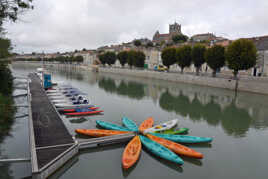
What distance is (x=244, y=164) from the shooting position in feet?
35.9

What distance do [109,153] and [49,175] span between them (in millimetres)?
3707

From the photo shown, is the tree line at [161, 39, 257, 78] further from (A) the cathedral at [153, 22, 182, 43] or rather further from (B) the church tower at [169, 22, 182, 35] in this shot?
(B) the church tower at [169, 22, 182, 35]

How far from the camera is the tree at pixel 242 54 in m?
33.4

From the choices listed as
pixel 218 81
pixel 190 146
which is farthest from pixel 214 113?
pixel 218 81

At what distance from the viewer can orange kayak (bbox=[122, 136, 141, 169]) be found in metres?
9.93

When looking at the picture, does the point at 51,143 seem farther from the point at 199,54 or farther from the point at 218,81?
the point at 199,54

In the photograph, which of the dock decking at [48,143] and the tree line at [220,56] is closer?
the dock decking at [48,143]

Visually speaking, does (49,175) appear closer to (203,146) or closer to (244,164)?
(203,146)

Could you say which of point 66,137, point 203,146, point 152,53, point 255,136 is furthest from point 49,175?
point 152,53

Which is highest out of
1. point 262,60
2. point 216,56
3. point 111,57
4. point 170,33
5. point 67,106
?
point 170,33

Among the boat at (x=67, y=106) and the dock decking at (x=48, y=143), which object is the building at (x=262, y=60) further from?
the dock decking at (x=48, y=143)

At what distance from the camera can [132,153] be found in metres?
10.8

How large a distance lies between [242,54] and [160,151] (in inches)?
1192

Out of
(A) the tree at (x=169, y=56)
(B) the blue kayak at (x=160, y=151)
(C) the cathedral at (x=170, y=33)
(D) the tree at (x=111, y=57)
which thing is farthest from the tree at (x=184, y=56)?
(C) the cathedral at (x=170, y=33)
